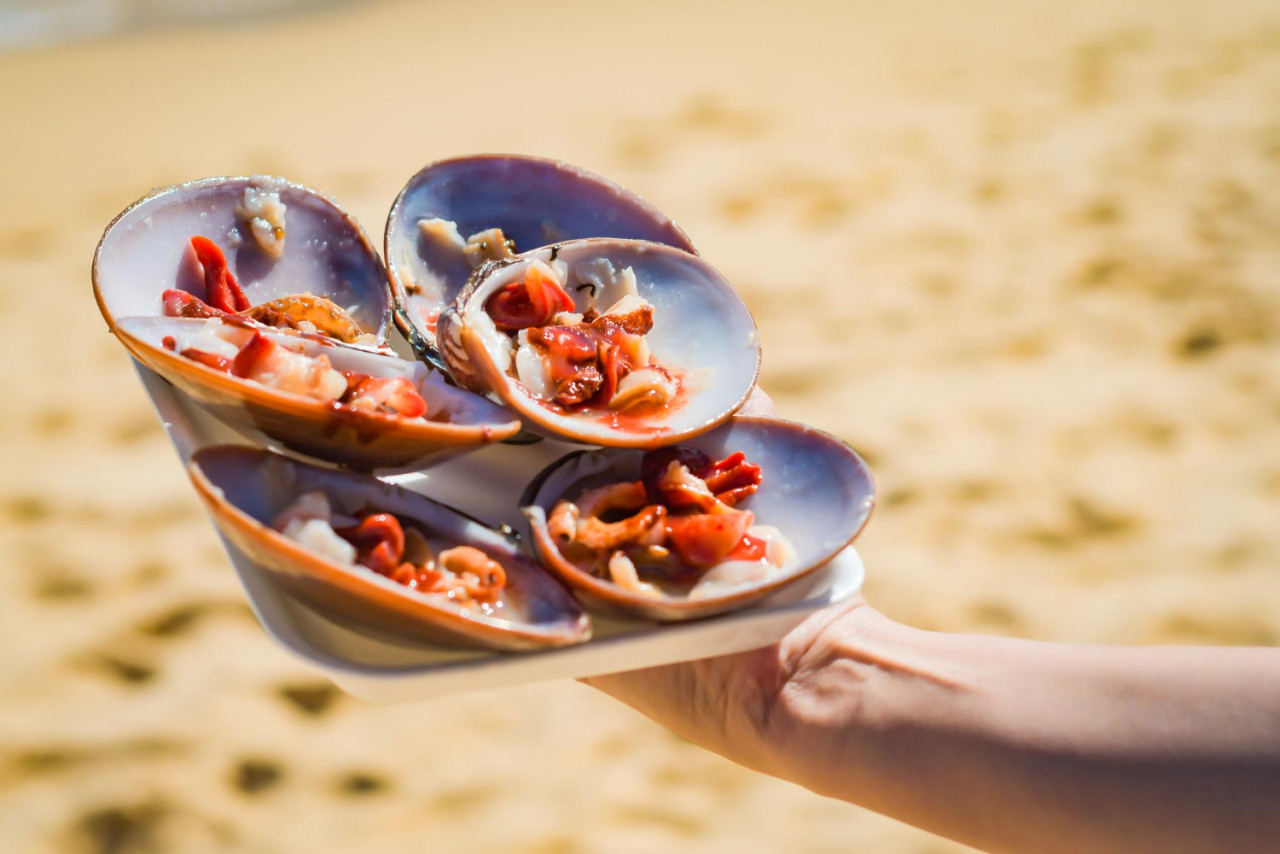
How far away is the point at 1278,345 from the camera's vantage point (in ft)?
11.6

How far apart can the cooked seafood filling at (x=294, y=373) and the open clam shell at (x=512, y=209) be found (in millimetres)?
463

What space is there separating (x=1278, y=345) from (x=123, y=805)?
3587 mm

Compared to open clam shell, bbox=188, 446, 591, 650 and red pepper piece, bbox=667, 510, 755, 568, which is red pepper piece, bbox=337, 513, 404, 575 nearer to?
open clam shell, bbox=188, 446, 591, 650

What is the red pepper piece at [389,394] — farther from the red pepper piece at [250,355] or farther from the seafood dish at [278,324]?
the red pepper piece at [250,355]

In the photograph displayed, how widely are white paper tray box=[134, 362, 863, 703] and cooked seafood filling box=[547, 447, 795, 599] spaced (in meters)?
0.07

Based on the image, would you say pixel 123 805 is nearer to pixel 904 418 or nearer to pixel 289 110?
pixel 904 418

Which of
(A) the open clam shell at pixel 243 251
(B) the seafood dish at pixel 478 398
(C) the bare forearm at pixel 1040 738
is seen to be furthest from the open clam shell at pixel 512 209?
(C) the bare forearm at pixel 1040 738

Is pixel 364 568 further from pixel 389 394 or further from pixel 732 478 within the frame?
pixel 732 478

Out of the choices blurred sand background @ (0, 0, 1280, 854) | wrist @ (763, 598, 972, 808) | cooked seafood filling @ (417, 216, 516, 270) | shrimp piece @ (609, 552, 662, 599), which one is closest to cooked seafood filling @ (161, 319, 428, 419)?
shrimp piece @ (609, 552, 662, 599)

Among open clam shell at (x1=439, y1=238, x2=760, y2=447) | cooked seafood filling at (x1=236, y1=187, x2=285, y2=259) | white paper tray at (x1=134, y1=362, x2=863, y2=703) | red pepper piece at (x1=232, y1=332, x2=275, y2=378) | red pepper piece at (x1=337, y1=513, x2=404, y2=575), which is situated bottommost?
white paper tray at (x1=134, y1=362, x2=863, y2=703)

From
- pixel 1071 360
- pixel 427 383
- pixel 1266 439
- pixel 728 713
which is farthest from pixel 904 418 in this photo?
pixel 427 383

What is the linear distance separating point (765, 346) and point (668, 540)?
7.51 ft

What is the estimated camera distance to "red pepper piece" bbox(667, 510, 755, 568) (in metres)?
1.51

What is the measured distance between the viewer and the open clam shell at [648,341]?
1663mm
